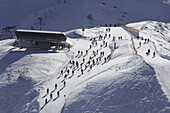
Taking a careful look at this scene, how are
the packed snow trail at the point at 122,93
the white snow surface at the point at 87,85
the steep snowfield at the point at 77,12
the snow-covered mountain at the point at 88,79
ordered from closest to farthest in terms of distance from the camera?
1. the packed snow trail at the point at 122,93
2. the white snow surface at the point at 87,85
3. the snow-covered mountain at the point at 88,79
4. the steep snowfield at the point at 77,12

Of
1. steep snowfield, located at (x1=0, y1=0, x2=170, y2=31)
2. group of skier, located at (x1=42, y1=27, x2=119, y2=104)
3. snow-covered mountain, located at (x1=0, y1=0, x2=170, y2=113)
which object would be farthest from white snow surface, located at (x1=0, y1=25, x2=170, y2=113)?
steep snowfield, located at (x1=0, y1=0, x2=170, y2=31)

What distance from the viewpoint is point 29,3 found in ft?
230

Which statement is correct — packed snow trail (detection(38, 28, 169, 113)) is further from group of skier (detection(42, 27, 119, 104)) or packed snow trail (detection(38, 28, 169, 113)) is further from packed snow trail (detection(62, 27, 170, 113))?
group of skier (detection(42, 27, 119, 104))

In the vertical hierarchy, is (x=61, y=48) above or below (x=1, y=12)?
below

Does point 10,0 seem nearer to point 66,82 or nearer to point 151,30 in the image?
point 151,30

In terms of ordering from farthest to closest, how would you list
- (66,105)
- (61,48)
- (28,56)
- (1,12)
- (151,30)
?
(1,12) → (151,30) → (61,48) → (28,56) → (66,105)

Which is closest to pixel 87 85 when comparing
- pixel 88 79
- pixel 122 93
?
pixel 88 79

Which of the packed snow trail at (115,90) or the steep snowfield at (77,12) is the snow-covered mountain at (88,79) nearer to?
the packed snow trail at (115,90)

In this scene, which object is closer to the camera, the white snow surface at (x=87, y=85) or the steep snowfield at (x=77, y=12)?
the white snow surface at (x=87, y=85)

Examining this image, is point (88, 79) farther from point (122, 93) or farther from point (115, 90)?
point (122, 93)

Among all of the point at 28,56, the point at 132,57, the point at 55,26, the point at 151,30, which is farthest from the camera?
the point at 55,26

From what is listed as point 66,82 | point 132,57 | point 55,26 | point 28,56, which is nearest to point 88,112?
point 66,82

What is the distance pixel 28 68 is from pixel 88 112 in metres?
11.7

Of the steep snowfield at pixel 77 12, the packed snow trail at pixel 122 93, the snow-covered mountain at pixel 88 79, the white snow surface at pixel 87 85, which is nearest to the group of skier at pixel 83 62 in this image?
the snow-covered mountain at pixel 88 79
